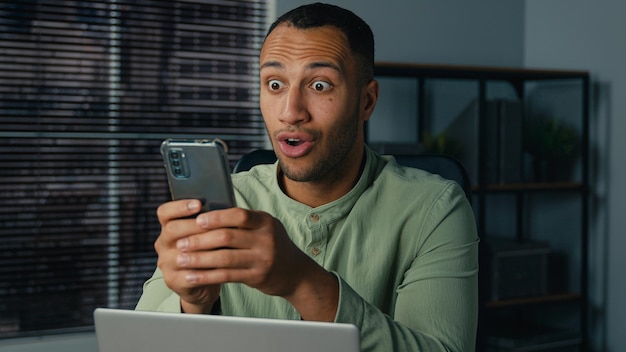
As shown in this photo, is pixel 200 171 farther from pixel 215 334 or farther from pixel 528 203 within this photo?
pixel 528 203

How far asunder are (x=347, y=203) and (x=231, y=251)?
0.47 meters

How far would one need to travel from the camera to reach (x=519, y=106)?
307cm

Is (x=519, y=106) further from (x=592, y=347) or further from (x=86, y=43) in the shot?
(x=86, y=43)

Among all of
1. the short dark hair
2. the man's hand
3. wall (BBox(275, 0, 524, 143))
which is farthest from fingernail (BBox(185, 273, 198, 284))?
wall (BBox(275, 0, 524, 143))

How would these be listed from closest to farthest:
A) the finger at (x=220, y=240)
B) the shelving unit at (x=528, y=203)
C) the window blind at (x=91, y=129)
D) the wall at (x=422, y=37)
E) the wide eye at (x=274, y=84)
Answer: the finger at (x=220, y=240) < the wide eye at (x=274, y=84) < the window blind at (x=91, y=129) < the shelving unit at (x=528, y=203) < the wall at (x=422, y=37)

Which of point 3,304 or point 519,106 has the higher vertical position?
point 519,106

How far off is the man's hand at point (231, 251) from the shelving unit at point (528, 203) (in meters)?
2.05

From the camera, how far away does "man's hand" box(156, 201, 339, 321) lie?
2.61ft

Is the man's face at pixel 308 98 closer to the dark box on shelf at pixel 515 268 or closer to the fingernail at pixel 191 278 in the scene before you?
the fingernail at pixel 191 278

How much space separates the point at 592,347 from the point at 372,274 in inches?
97.2

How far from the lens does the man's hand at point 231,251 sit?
794 mm

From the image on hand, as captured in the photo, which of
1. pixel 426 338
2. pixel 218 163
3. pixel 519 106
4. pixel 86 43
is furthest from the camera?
pixel 519 106

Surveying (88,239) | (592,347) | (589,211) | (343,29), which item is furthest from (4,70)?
(592,347)

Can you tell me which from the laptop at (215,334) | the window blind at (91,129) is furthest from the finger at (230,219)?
the window blind at (91,129)
